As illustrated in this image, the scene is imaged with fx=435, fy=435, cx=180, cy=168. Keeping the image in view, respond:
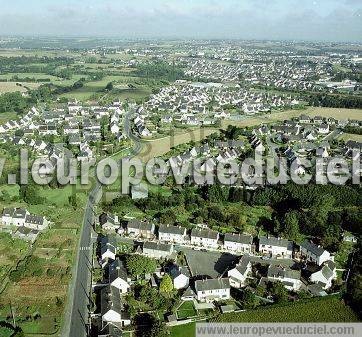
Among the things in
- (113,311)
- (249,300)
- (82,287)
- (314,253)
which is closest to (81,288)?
(82,287)

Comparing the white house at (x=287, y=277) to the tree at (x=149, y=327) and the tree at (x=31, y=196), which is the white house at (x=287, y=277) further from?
the tree at (x=31, y=196)

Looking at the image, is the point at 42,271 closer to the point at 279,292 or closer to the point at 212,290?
the point at 212,290

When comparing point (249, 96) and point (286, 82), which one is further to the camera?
point (286, 82)

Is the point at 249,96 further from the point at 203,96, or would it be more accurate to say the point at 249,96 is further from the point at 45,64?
the point at 45,64

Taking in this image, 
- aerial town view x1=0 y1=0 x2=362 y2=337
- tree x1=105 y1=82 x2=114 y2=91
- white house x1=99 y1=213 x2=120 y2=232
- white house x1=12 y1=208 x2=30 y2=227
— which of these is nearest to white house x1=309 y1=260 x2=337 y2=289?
aerial town view x1=0 y1=0 x2=362 y2=337

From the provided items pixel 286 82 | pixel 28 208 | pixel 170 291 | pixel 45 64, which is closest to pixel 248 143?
pixel 28 208

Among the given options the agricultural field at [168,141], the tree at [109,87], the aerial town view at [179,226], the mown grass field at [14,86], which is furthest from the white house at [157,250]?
the mown grass field at [14,86]

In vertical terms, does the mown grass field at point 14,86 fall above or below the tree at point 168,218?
above
